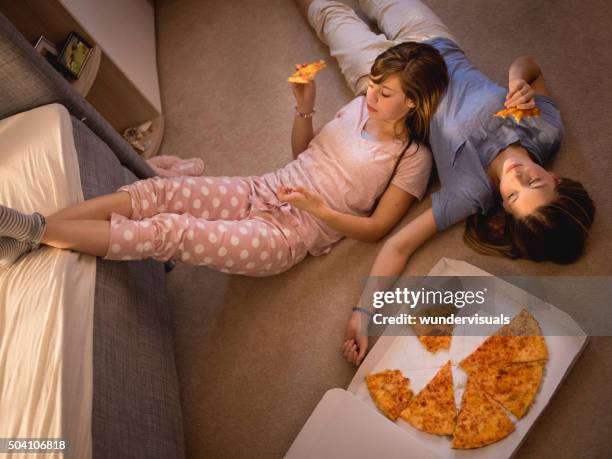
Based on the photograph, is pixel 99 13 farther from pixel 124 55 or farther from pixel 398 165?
pixel 398 165

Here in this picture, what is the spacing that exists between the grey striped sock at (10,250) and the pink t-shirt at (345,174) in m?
0.74

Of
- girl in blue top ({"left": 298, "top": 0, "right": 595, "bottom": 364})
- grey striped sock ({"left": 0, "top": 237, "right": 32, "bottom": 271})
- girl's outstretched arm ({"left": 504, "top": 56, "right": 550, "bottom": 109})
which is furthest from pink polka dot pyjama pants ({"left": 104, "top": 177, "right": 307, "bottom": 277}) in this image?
girl's outstretched arm ({"left": 504, "top": 56, "right": 550, "bottom": 109})

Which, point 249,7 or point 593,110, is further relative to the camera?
point 249,7

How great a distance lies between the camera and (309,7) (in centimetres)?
218

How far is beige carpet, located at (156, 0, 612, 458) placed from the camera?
4.59 feet

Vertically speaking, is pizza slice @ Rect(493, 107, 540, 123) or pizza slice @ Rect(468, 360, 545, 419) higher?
pizza slice @ Rect(493, 107, 540, 123)

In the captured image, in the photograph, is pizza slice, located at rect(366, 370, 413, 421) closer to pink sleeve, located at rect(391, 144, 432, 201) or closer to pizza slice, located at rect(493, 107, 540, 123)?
pink sleeve, located at rect(391, 144, 432, 201)

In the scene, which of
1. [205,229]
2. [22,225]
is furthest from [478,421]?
[22,225]

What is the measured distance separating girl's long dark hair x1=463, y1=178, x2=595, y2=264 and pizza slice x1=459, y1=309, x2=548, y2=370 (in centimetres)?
19

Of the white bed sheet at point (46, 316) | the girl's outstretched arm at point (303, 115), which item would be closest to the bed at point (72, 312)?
the white bed sheet at point (46, 316)

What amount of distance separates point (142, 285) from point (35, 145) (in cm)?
57

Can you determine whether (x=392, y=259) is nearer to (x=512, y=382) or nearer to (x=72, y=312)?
(x=512, y=382)

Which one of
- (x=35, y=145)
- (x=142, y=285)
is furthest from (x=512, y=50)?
(x=35, y=145)

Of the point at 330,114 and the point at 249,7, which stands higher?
the point at 249,7
